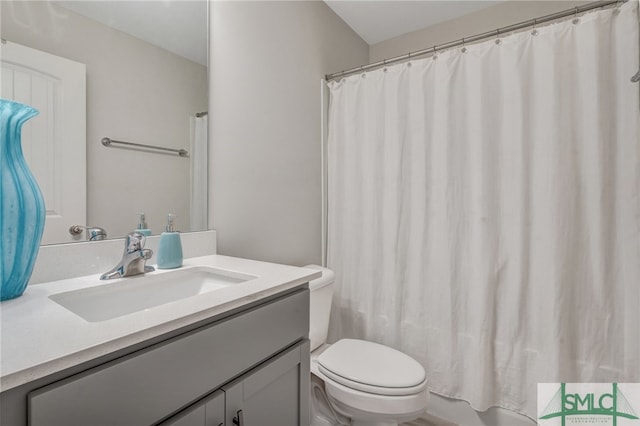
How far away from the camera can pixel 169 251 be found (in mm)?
1078

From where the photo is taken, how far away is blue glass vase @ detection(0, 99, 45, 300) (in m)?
0.71

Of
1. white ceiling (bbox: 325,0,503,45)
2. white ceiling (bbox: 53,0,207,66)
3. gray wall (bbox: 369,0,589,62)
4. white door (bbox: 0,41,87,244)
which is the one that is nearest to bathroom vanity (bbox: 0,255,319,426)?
white door (bbox: 0,41,87,244)

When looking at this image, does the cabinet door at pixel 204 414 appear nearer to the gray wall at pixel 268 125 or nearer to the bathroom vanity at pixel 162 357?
the bathroom vanity at pixel 162 357

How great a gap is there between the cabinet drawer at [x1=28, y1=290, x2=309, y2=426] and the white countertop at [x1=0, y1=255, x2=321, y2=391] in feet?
0.11

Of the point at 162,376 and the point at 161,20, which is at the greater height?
the point at 161,20

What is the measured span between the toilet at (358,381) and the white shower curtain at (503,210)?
0.36 meters

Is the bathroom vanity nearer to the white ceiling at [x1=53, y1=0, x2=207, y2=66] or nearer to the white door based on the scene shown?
the white door

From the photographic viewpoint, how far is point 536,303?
1401mm

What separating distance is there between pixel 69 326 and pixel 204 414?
32 cm

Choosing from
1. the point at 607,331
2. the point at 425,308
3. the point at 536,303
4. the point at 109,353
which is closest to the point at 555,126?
the point at 536,303

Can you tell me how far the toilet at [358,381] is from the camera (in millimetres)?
1216

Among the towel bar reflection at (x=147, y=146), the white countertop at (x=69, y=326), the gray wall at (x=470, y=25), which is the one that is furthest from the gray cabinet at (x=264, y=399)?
the gray wall at (x=470, y=25)

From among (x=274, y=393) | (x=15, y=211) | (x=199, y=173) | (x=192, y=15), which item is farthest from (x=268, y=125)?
(x=274, y=393)

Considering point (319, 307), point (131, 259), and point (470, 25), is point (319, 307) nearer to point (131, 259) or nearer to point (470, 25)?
point (131, 259)
